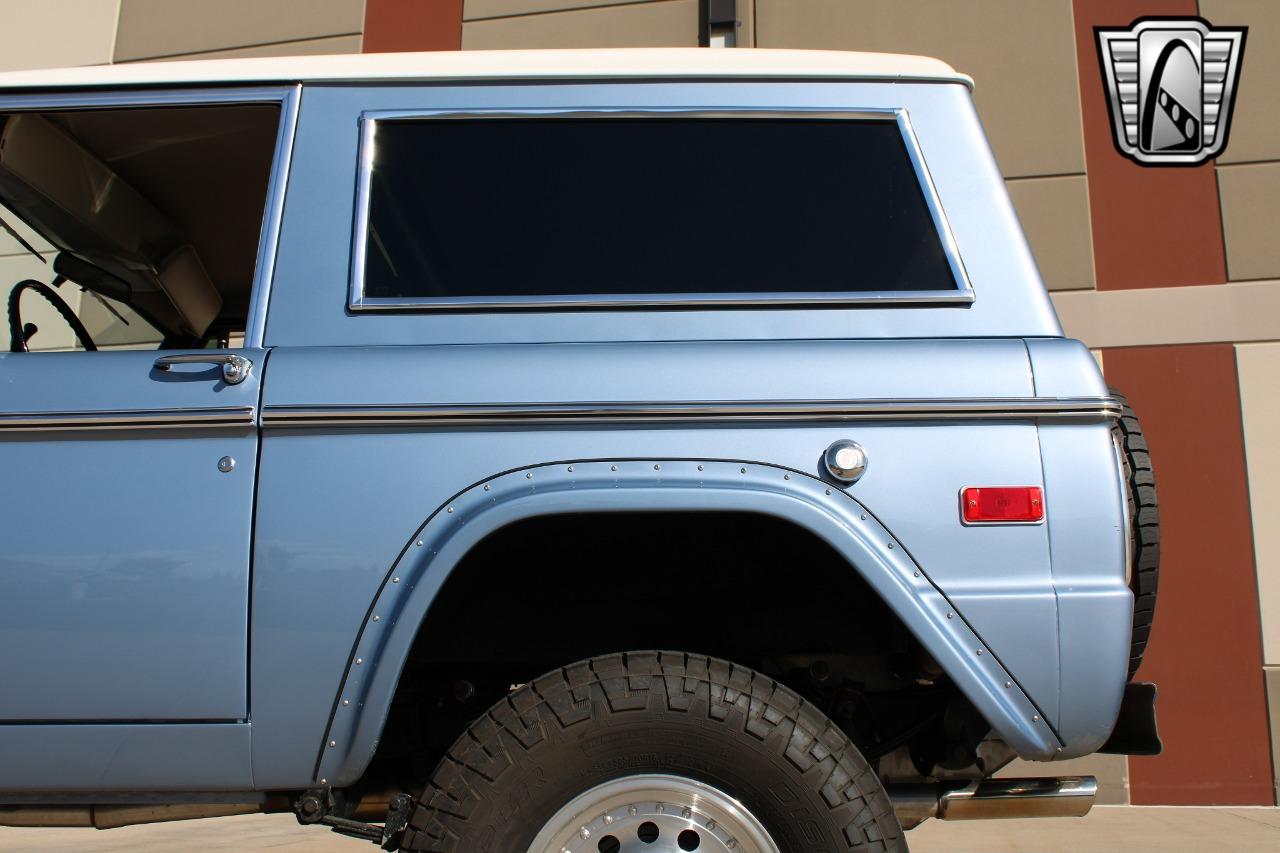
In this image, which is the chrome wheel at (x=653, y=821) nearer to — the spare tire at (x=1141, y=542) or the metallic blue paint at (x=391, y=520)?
the metallic blue paint at (x=391, y=520)

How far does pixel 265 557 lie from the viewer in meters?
1.79

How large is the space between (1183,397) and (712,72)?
176 inches

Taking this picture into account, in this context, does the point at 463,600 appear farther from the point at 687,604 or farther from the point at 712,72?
the point at 712,72

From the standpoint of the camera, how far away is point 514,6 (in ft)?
21.2

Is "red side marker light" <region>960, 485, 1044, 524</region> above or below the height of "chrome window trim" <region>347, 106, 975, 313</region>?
below

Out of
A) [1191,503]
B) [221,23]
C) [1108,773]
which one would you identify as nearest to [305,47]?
[221,23]

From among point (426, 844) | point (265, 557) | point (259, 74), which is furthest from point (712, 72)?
point (426, 844)

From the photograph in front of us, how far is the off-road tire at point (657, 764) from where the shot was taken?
1.71 meters

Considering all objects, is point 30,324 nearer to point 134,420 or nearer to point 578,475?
point 134,420

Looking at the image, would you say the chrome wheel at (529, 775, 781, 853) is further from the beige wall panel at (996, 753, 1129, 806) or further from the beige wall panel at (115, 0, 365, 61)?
the beige wall panel at (115, 0, 365, 61)

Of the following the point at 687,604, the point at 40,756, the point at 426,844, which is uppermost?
the point at 687,604

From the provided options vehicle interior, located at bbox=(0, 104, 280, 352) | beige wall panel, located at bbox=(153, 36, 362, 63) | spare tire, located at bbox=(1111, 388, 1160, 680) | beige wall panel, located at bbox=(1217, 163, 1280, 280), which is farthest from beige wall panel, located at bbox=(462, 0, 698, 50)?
spare tire, located at bbox=(1111, 388, 1160, 680)

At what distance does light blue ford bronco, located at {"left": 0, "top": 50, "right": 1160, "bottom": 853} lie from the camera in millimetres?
1758

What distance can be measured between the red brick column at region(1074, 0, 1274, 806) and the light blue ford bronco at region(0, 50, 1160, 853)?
3652 mm
